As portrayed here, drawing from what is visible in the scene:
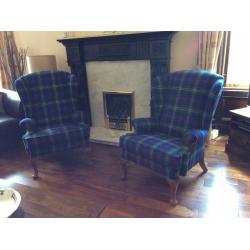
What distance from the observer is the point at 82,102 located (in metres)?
3.45

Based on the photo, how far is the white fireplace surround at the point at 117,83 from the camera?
3.03 m

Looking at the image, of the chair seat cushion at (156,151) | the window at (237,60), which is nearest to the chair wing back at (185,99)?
the chair seat cushion at (156,151)

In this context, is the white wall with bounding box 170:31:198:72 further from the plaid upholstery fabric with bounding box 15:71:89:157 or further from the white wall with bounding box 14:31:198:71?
the plaid upholstery fabric with bounding box 15:71:89:157

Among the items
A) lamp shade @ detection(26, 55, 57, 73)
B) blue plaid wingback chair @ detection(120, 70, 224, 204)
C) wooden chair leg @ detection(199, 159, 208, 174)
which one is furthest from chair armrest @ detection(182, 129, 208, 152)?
lamp shade @ detection(26, 55, 57, 73)

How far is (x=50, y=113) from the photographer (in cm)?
264

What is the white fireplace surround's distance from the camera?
303 cm

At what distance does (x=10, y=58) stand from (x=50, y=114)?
70.3 inches

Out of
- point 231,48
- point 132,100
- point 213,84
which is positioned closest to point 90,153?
point 132,100

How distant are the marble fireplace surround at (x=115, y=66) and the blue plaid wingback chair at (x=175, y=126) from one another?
63 centimetres

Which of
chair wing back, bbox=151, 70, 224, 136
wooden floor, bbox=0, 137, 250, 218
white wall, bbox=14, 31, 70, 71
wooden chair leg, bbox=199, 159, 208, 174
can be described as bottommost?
wooden floor, bbox=0, 137, 250, 218

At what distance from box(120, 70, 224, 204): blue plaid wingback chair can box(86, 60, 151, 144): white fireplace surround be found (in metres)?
0.77

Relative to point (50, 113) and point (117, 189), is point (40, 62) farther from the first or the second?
point (117, 189)

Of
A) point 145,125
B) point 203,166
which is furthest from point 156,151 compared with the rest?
point 203,166
